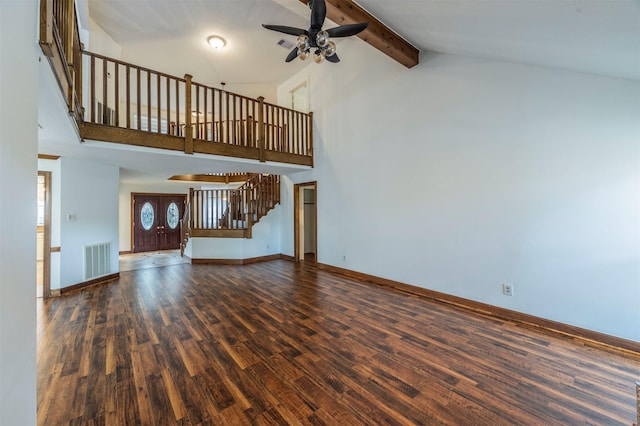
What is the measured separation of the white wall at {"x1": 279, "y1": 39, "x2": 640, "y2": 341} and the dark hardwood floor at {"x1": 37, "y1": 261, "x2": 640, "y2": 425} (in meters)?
0.58

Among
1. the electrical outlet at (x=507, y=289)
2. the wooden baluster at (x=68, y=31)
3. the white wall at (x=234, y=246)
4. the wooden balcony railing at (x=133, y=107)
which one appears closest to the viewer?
the wooden balcony railing at (x=133, y=107)

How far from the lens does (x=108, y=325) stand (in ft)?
10.1

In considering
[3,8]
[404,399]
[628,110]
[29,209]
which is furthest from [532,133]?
[29,209]

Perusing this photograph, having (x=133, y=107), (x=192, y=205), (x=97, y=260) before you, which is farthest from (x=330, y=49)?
(x=133, y=107)

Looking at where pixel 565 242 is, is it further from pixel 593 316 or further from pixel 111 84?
pixel 111 84

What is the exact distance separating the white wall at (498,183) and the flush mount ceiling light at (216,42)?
7.93ft

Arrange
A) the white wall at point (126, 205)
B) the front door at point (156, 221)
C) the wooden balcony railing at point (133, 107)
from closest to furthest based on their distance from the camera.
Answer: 1. the wooden balcony railing at point (133, 107)
2. the white wall at point (126, 205)
3. the front door at point (156, 221)

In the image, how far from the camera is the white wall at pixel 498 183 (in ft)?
8.46

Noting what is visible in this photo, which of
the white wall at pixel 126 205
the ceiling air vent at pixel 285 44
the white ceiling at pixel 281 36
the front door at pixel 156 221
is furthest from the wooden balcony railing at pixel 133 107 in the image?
the front door at pixel 156 221

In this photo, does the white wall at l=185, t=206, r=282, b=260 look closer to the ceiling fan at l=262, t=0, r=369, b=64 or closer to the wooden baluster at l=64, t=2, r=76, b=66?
the ceiling fan at l=262, t=0, r=369, b=64

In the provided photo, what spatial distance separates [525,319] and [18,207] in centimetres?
439

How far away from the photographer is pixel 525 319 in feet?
10.1

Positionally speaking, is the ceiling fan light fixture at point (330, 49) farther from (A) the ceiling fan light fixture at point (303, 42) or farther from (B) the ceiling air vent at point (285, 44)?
(B) the ceiling air vent at point (285, 44)

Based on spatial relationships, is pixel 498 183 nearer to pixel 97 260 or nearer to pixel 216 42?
pixel 216 42
